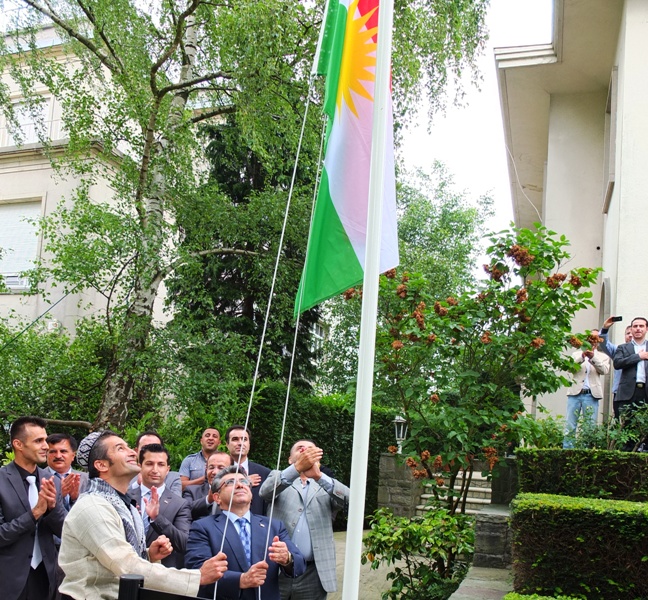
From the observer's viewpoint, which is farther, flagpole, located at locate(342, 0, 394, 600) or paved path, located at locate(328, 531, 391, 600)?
paved path, located at locate(328, 531, 391, 600)

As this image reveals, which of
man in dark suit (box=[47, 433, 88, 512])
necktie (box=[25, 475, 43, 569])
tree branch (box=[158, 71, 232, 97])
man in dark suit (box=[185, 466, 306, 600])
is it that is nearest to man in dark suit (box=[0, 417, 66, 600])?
necktie (box=[25, 475, 43, 569])

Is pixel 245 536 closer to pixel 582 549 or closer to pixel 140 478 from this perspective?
pixel 140 478

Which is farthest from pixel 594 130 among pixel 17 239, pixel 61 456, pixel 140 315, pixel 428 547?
pixel 17 239

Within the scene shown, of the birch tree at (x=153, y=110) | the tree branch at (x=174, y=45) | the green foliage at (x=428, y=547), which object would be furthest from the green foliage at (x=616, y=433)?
the tree branch at (x=174, y=45)

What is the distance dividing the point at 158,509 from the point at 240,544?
2.06ft

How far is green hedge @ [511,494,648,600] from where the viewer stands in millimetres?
5355

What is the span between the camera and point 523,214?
75.5 ft

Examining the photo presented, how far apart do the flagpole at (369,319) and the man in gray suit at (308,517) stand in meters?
2.49

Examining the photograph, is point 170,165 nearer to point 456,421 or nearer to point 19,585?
point 456,421

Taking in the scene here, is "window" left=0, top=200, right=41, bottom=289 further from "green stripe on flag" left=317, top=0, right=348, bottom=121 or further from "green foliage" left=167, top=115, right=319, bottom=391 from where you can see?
"green stripe on flag" left=317, top=0, right=348, bottom=121

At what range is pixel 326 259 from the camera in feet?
13.4

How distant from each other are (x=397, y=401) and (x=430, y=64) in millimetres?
6741

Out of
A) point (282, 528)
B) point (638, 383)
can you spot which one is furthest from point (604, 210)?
point (282, 528)

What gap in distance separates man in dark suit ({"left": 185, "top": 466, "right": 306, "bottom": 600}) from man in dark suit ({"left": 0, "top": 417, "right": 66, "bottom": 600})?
41.3 inches
